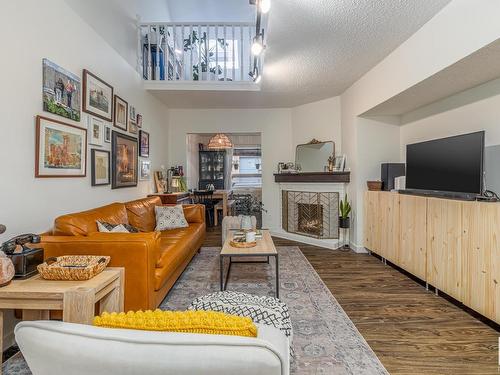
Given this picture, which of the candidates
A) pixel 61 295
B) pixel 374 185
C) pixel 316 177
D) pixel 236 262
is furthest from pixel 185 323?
pixel 316 177

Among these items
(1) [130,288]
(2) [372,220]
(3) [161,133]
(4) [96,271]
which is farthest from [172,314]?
(3) [161,133]

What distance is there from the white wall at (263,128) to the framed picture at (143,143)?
126 cm

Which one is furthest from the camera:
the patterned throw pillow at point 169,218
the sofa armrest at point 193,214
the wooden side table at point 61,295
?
the sofa armrest at point 193,214

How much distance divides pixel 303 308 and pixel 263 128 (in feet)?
13.1

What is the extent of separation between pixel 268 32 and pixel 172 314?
300 centimetres

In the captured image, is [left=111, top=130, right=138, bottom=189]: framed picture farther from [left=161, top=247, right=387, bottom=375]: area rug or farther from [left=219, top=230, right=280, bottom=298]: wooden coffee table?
[left=219, top=230, right=280, bottom=298]: wooden coffee table

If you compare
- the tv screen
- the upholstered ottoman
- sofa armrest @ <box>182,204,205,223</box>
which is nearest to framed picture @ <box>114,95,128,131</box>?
sofa armrest @ <box>182,204,205,223</box>

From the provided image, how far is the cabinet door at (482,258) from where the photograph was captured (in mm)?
→ 2094

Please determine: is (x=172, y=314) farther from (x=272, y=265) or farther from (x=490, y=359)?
(x=272, y=265)

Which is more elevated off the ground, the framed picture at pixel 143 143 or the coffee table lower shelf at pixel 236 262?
the framed picture at pixel 143 143

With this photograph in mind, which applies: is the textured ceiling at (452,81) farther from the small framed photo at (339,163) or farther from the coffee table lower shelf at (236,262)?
the coffee table lower shelf at (236,262)

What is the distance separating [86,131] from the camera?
2836mm

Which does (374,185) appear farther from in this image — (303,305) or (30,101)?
(30,101)

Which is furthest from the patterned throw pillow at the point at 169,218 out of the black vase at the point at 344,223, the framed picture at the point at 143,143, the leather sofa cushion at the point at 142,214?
the black vase at the point at 344,223
